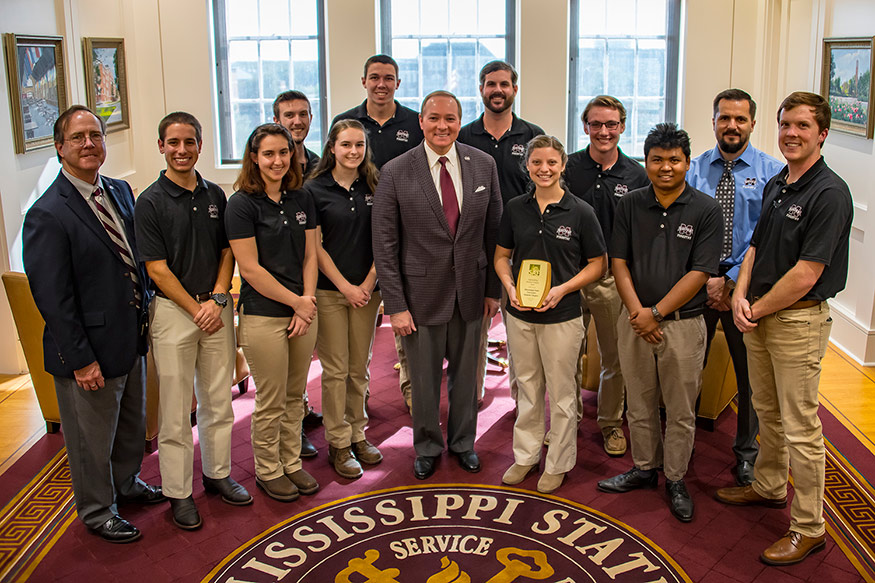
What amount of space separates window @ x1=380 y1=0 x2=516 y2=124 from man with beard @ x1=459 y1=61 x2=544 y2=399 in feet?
11.7

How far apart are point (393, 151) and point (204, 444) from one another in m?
2.04

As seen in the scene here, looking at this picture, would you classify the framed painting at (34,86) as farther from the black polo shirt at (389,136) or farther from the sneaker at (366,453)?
the sneaker at (366,453)

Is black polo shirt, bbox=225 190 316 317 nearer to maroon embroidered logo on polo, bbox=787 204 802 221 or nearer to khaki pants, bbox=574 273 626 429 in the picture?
khaki pants, bbox=574 273 626 429

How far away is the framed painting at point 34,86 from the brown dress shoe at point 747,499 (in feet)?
17.0

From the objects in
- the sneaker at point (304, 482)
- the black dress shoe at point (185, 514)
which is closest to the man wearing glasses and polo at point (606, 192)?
the sneaker at point (304, 482)

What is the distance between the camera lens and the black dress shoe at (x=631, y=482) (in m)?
4.32

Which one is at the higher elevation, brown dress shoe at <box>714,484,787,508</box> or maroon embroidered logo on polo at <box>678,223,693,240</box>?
maroon embroidered logo on polo at <box>678,223,693,240</box>

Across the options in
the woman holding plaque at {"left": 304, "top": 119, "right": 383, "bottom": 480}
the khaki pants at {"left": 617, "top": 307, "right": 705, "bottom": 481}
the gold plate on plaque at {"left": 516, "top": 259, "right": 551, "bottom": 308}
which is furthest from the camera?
the woman holding plaque at {"left": 304, "top": 119, "right": 383, "bottom": 480}

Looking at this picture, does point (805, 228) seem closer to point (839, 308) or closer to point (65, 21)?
point (839, 308)

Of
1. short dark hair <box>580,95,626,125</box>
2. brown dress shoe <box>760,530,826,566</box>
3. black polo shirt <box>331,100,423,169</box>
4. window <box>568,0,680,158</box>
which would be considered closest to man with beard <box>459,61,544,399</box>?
black polo shirt <box>331,100,423,169</box>

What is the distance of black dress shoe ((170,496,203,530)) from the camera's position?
13.2 feet

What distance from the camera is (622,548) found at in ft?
12.5

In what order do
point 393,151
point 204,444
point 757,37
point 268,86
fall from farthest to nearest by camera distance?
point 268,86
point 757,37
point 393,151
point 204,444

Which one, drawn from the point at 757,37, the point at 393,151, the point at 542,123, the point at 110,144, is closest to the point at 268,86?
the point at 110,144
